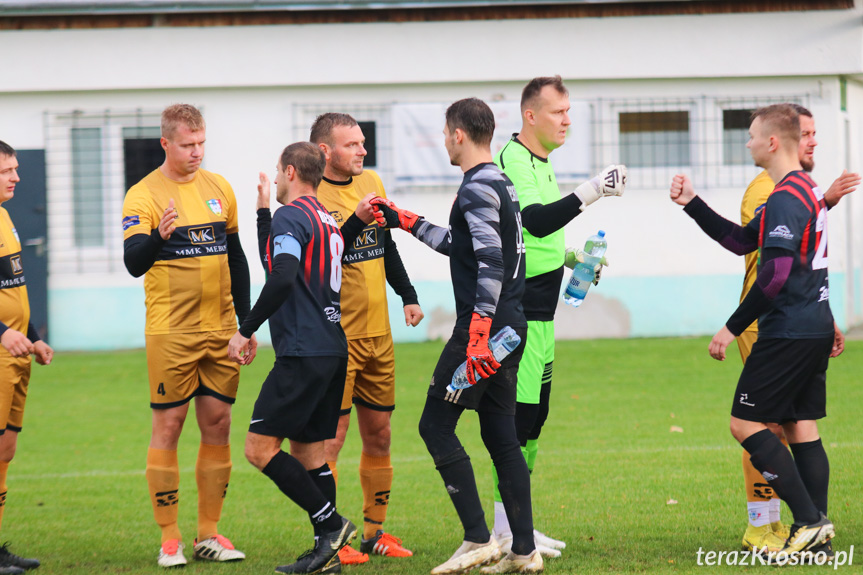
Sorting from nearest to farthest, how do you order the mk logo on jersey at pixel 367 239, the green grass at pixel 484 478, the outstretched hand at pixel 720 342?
1. the outstretched hand at pixel 720 342
2. the green grass at pixel 484 478
3. the mk logo on jersey at pixel 367 239

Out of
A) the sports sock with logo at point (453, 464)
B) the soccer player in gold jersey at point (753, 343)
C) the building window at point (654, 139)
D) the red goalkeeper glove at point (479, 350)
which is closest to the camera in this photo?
the red goalkeeper glove at point (479, 350)

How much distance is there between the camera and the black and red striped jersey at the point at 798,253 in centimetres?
479

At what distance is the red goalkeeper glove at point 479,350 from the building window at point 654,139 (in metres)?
10.9

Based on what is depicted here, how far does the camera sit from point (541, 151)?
5465mm

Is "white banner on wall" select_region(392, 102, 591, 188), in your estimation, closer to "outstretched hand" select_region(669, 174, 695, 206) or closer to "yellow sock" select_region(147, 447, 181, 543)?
"outstretched hand" select_region(669, 174, 695, 206)

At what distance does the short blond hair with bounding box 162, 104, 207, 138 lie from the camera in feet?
17.6

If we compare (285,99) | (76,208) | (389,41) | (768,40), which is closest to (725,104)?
(768,40)

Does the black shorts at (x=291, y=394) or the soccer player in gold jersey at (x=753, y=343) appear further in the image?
the soccer player in gold jersey at (x=753, y=343)

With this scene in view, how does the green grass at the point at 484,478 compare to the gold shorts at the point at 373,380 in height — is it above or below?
below

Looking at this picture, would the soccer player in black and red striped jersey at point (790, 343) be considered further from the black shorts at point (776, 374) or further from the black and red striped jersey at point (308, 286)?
the black and red striped jersey at point (308, 286)

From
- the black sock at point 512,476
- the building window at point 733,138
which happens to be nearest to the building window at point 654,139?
the building window at point 733,138

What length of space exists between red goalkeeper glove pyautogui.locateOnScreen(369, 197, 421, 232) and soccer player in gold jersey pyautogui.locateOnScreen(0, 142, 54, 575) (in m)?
1.97

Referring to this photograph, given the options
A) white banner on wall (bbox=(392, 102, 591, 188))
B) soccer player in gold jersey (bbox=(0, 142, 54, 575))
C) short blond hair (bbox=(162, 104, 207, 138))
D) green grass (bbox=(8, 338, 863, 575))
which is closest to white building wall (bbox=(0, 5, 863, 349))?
white banner on wall (bbox=(392, 102, 591, 188))

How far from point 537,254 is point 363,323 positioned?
1076mm
